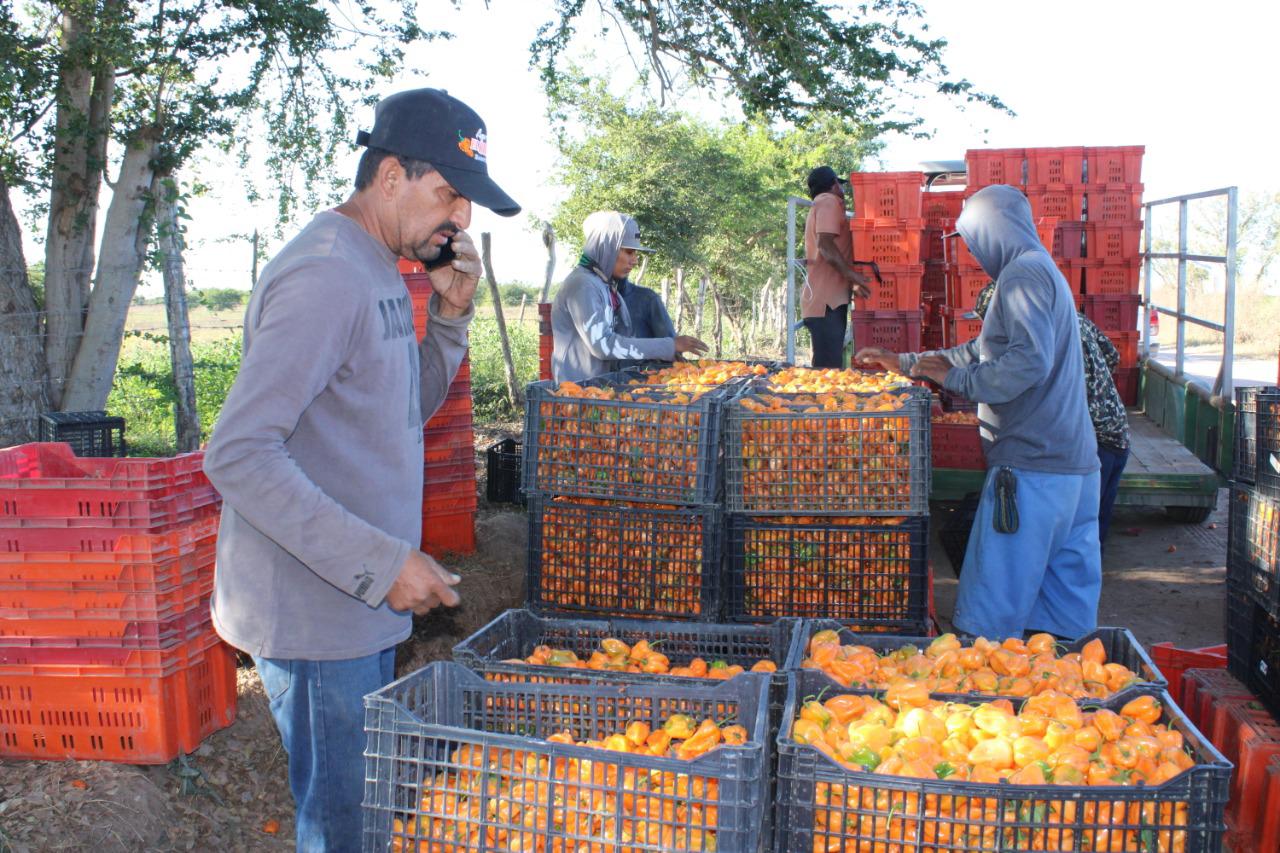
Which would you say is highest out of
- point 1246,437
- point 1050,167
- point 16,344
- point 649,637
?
point 1050,167

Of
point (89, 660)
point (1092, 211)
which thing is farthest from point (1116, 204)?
point (89, 660)

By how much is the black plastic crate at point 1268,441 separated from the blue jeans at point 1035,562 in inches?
41.8

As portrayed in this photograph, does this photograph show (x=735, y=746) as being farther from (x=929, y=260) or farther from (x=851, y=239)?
(x=929, y=260)

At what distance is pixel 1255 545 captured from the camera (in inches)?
134

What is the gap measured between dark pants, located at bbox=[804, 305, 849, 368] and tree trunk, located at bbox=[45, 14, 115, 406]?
20.2 ft

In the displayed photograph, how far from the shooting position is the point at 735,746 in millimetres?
2064

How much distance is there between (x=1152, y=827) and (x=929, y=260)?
9.05 m

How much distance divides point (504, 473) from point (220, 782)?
15.6 ft

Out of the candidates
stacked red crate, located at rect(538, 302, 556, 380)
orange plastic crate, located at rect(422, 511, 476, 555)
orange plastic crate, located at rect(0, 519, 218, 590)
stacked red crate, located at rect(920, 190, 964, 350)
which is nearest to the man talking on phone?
orange plastic crate, located at rect(0, 519, 218, 590)

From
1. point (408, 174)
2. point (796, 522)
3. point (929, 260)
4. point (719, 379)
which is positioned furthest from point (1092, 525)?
point (929, 260)

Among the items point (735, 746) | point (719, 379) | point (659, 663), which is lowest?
point (659, 663)

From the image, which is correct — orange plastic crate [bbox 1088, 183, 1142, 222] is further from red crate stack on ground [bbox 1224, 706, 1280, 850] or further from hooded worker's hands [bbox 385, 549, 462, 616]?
hooded worker's hands [bbox 385, 549, 462, 616]

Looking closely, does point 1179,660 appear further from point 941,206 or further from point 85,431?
point 941,206

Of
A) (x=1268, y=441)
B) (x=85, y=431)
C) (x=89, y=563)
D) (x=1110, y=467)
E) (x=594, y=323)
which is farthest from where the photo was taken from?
(x=85, y=431)
